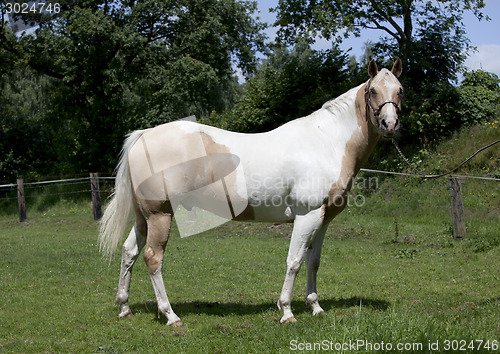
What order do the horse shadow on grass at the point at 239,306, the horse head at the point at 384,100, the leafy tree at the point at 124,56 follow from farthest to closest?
the leafy tree at the point at 124,56 → the horse shadow on grass at the point at 239,306 → the horse head at the point at 384,100

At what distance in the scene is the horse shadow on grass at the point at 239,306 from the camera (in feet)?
16.7

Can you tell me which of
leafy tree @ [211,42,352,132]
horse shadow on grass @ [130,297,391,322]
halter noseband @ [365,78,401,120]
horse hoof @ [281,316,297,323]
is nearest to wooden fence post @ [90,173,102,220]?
leafy tree @ [211,42,352,132]

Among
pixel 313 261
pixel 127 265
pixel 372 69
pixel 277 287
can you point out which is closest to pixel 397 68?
pixel 372 69

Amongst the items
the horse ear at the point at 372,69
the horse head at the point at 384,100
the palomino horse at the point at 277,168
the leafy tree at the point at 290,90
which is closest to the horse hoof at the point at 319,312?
the palomino horse at the point at 277,168

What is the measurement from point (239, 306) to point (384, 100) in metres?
2.81

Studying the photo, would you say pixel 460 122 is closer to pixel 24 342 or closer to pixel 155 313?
pixel 155 313

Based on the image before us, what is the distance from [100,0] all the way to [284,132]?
15937 millimetres

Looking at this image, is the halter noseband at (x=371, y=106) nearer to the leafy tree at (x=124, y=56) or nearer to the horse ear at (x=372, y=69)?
the horse ear at (x=372, y=69)

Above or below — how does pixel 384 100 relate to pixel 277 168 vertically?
above

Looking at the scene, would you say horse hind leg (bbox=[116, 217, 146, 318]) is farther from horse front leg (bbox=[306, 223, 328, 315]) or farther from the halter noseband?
the halter noseband

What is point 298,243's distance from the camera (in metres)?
4.66

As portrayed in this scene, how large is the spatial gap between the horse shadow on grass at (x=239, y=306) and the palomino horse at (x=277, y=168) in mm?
369

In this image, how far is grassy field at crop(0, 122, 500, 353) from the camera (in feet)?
12.7

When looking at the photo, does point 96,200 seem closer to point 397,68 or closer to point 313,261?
point 313,261
